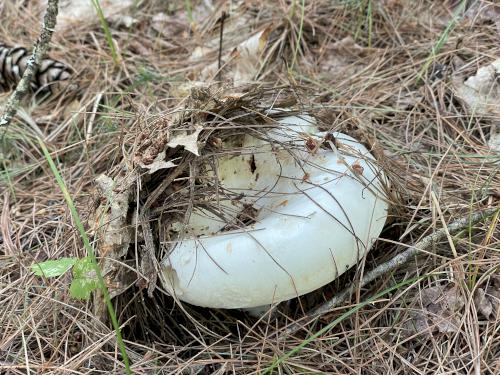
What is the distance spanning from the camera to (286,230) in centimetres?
145

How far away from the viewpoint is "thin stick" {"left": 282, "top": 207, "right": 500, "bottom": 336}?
165 cm

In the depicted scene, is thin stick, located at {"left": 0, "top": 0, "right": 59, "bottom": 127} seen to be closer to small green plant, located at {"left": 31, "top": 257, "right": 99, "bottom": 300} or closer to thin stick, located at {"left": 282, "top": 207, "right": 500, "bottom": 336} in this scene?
small green plant, located at {"left": 31, "top": 257, "right": 99, "bottom": 300}

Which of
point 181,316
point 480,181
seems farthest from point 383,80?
point 181,316

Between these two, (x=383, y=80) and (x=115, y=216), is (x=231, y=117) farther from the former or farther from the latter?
(x=383, y=80)

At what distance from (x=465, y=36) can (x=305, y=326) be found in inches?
61.5

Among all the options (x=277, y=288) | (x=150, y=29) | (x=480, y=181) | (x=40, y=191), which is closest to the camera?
(x=277, y=288)

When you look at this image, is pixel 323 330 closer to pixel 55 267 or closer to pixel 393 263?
pixel 393 263

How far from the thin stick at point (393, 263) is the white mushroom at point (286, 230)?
0.14 meters

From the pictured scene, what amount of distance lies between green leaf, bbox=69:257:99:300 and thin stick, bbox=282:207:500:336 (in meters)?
0.56

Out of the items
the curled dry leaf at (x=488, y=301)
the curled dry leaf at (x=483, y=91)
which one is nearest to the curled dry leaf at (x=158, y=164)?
the curled dry leaf at (x=488, y=301)

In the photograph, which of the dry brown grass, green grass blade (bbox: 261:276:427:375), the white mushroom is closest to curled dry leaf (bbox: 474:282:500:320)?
the dry brown grass

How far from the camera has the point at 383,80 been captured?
2.46 m

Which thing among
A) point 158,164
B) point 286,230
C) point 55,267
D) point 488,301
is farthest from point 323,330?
point 55,267

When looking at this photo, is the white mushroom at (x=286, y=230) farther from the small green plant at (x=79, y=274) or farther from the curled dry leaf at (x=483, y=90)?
the curled dry leaf at (x=483, y=90)
